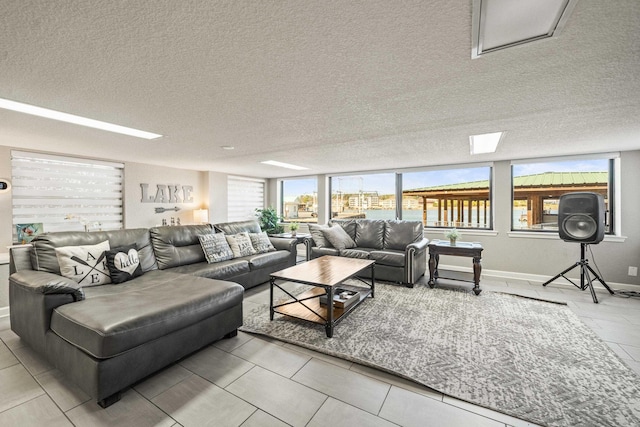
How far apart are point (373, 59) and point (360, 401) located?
2.14 meters

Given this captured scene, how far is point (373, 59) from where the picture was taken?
1.54 metres

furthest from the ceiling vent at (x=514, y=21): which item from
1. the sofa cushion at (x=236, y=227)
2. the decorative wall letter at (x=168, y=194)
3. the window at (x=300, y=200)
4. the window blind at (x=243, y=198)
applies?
the window blind at (x=243, y=198)

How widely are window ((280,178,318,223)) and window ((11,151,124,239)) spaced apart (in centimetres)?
404

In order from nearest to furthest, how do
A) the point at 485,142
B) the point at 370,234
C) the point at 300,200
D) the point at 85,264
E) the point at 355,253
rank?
the point at 85,264, the point at 485,142, the point at 355,253, the point at 370,234, the point at 300,200

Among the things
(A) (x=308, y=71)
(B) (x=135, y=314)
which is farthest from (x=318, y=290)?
(A) (x=308, y=71)

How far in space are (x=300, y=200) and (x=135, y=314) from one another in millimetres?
6016

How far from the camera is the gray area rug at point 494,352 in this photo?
1.66m

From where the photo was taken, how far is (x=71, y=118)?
2.52m

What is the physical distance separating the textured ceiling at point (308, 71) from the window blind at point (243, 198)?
368 centimetres

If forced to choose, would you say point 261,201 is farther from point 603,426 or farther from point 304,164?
point 603,426

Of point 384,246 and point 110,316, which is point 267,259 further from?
point 110,316

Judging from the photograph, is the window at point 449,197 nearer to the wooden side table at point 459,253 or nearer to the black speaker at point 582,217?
the black speaker at point 582,217

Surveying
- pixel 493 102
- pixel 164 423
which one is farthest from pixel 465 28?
pixel 164 423

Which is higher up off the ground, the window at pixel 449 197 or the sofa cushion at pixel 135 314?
the window at pixel 449 197
